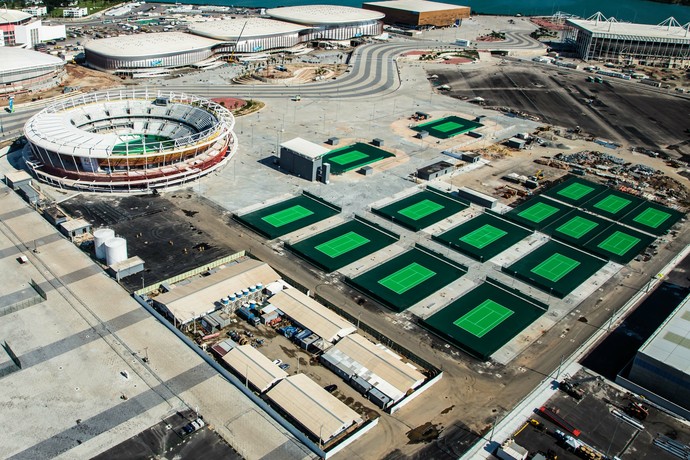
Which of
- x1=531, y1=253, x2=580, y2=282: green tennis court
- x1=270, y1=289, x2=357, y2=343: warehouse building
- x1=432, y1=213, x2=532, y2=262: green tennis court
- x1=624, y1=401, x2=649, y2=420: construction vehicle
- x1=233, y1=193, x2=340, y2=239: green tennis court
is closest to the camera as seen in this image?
x1=624, y1=401, x2=649, y2=420: construction vehicle

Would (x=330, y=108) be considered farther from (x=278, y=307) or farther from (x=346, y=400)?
(x=346, y=400)

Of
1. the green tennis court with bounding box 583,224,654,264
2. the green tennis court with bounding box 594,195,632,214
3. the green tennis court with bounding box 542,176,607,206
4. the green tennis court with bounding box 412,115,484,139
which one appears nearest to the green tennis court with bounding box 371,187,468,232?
the green tennis court with bounding box 542,176,607,206

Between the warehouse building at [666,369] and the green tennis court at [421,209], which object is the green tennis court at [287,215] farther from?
the warehouse building at [666,369]

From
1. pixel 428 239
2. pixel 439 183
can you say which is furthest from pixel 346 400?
pixel 439 183

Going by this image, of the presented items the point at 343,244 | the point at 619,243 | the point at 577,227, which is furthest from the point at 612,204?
the point at 343,244

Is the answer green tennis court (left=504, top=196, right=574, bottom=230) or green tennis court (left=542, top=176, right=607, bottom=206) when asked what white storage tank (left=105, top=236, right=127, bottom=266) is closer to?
green tennis court (left=504, top=196, right=574, bottom=230)

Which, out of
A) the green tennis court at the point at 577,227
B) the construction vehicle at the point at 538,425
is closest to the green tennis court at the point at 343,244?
the green tennis court at the point at 577,227
